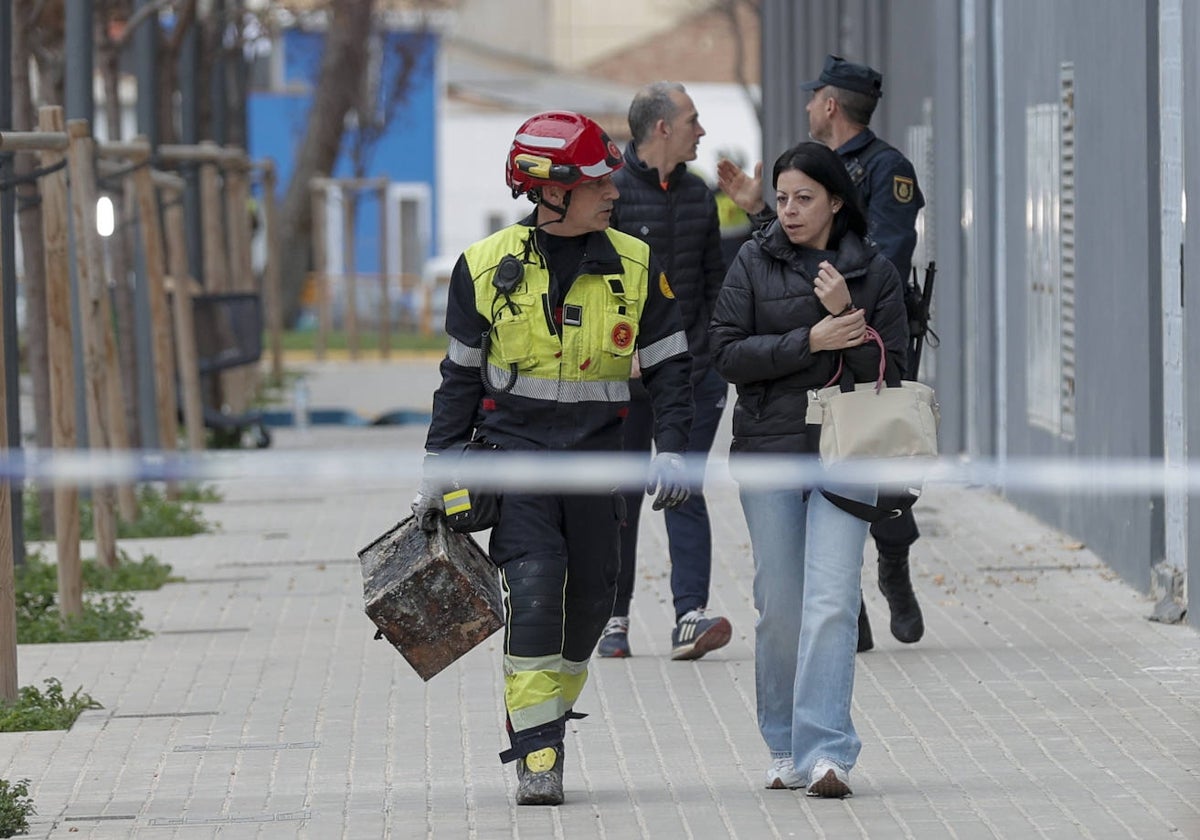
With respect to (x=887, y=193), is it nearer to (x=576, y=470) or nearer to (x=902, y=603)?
(x=902, y=603)

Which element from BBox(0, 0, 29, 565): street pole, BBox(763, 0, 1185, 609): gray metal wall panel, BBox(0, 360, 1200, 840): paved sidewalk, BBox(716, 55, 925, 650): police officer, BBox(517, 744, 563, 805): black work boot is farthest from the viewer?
BBox(763, 0, 1185, 609): gray metal wall panel

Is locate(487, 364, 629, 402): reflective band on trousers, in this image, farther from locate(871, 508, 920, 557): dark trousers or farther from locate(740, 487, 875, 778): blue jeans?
locate(871, 508, 920, 557): dark trousers

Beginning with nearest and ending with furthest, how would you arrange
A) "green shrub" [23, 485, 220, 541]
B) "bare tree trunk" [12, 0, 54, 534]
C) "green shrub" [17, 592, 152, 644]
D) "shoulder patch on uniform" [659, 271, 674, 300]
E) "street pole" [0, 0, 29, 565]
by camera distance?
"shoulder patch on uniform" [659, 271, 674, 300], "street pole" [0, 0, 29, 565], "green shrub" [17, 592, 152, 644], "bare tree trunk" [12, 0, 54, 534], "green shrub" [23, 485, 220, 541]

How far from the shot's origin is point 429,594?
6.54 meters

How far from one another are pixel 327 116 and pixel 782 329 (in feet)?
109

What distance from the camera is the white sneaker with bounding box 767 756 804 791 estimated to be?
668 cm

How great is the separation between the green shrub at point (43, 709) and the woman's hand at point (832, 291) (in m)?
3.08

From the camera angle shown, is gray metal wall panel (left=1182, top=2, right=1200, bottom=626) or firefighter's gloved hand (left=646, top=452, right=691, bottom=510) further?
gray metal wall panel (left=1182, top=2, right=1200, bottom=626)

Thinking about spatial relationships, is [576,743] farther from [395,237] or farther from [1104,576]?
[395,237]

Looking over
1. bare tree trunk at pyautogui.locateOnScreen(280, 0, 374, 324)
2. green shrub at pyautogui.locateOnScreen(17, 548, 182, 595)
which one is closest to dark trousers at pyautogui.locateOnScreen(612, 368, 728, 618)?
green shrub at pyautogui.locateOnScreen(17, 548, 182, 595)

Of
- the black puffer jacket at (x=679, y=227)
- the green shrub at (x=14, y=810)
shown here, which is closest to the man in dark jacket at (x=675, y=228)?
the black puffer jacket at (x=679, y=227)

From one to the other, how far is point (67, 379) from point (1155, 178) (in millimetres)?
4361

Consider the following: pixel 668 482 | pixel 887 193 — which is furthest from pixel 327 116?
pixel 668 482

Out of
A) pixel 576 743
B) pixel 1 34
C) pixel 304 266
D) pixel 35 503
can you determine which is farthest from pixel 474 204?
pixel 576 743
